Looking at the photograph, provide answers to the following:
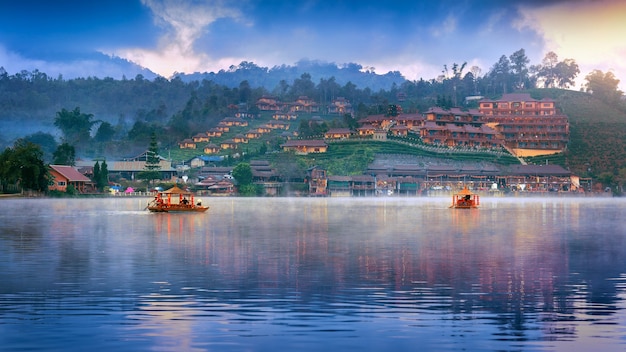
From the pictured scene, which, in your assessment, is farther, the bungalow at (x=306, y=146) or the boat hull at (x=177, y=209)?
the bungalow at (x=306, y=146)

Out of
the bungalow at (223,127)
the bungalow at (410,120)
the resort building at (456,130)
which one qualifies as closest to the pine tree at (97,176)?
the bungalow at (223,127)

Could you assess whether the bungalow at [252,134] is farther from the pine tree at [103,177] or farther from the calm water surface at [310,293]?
the calm water surface at [310,293]

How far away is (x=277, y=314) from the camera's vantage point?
1897cm

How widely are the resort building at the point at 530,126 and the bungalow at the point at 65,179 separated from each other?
100485 millimetres

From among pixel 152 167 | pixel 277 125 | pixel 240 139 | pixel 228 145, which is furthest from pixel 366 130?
pixel 152 167

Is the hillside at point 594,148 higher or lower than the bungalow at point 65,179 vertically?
higher

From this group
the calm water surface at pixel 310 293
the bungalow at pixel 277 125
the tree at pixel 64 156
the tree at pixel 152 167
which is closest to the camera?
the calm water surface at pixel 310 293

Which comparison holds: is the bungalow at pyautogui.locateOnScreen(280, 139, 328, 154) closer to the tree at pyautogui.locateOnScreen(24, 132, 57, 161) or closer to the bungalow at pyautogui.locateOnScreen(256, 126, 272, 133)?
the bungalow at pyautogui.locateOnScreen(256, 126, 272, 133)

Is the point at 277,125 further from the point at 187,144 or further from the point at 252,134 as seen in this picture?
the point at 187,144

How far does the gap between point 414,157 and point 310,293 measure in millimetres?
133851

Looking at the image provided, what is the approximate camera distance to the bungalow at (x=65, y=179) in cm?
11756

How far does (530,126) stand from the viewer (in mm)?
177750

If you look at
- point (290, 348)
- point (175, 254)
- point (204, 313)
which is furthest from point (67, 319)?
point (175, 254)

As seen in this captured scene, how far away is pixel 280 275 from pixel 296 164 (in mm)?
117981
